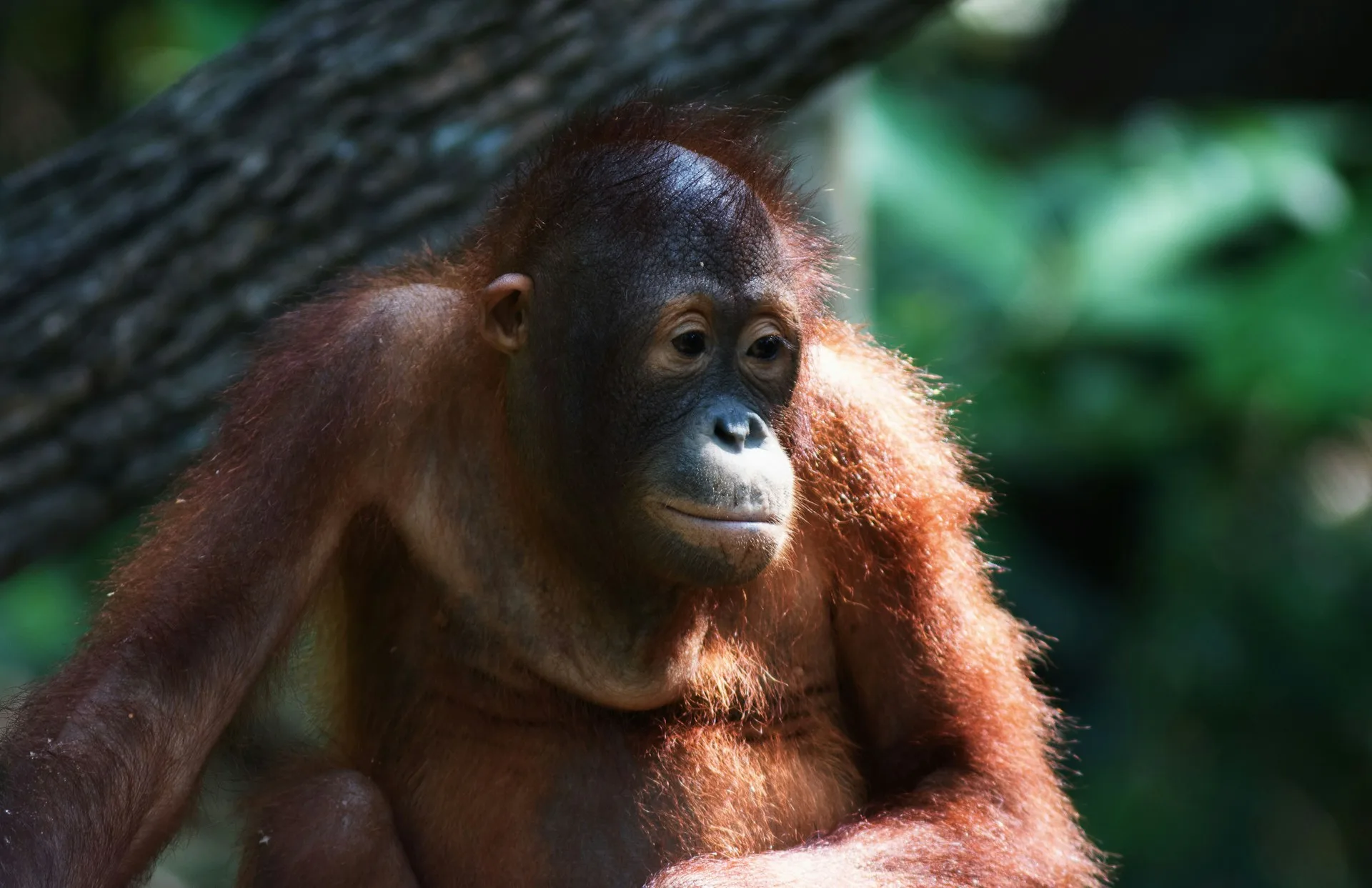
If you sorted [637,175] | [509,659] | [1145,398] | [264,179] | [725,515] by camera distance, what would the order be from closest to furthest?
[725,515], [637,175], [509,659], [264,179], [1145,398]

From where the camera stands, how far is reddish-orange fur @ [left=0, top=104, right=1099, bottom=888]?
3184 millimetres

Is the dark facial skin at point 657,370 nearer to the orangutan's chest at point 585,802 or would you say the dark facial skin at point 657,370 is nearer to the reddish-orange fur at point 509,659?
the reddish-orange fur at point 509,659

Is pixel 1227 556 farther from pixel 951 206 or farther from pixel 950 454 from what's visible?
pixel 950 454

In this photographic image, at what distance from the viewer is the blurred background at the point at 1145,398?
7.36 m

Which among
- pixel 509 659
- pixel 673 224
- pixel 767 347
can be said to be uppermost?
pixel 673 224

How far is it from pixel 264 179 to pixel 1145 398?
494 cm

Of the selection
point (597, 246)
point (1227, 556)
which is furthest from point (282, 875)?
point (1227, 556)

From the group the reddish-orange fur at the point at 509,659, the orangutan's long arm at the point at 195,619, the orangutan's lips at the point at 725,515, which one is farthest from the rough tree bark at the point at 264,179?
the orangutan's lips at the point at 725,515

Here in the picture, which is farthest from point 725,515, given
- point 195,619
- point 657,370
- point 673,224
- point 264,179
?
point 264,179

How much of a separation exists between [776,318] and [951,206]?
560cm

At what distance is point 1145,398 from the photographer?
8.11 meters

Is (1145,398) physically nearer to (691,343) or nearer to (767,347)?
(767,347)

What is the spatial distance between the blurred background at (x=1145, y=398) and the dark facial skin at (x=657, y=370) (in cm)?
256

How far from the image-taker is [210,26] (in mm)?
8523
